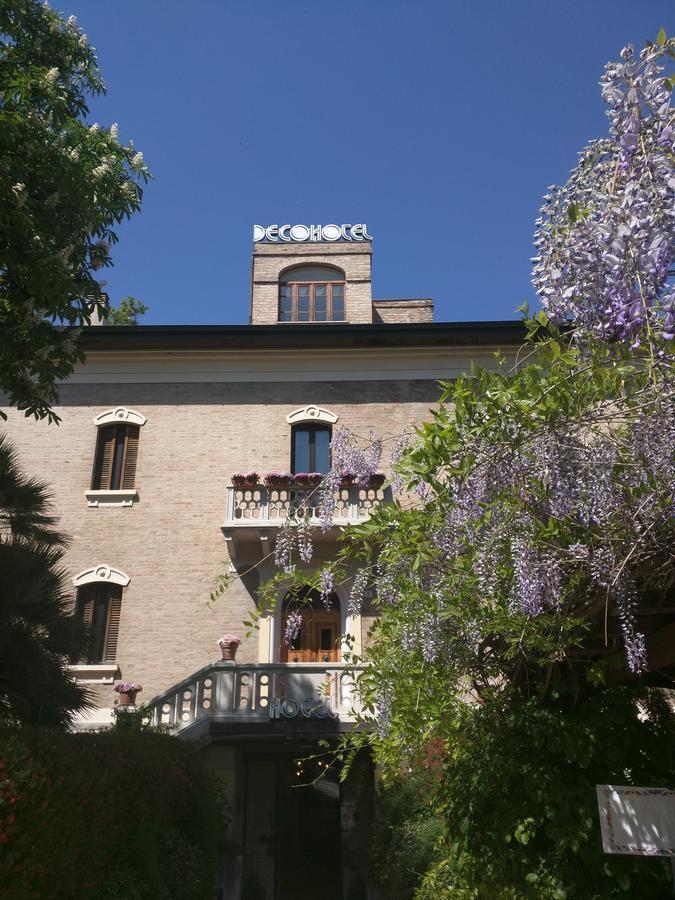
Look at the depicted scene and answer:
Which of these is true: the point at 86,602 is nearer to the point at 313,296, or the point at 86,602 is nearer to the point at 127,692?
the point at 127,692

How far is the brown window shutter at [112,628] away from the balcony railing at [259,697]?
8.86ft

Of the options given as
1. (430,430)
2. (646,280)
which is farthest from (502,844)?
(646,280)

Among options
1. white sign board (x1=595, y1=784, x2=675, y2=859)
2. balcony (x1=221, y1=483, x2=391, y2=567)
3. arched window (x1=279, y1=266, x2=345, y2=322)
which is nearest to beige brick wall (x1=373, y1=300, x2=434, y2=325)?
arched window (x1=279, y1=266, x2=345, y2=322)

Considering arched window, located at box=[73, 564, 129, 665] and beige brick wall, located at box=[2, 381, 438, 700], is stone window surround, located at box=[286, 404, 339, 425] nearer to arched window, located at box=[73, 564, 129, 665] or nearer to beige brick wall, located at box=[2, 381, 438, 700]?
beige brick wall, located at box=[2, 381, 438, 700]

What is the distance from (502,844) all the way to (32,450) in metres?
15.0

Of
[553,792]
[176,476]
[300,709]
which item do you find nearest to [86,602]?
[176,476]

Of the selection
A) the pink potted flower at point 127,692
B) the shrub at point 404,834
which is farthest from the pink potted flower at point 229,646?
the shrub at point 404,834

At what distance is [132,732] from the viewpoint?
440 inches

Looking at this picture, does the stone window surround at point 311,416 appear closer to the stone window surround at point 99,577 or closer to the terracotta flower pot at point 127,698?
the stone window surround at point 99,577

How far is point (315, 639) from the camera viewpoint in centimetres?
1688

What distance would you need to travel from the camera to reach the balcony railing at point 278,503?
16250 millimetres

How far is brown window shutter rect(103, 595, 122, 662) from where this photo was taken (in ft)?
54.0

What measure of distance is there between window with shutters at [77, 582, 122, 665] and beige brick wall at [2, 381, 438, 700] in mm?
247

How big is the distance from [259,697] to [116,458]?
678cm
